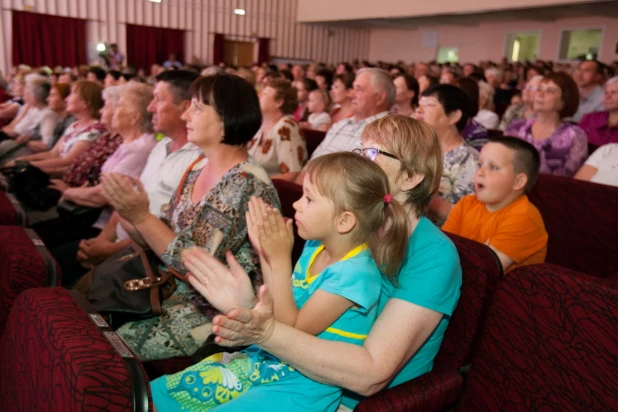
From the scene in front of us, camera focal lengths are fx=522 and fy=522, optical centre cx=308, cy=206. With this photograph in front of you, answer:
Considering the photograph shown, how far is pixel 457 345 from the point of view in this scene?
140 centimetres

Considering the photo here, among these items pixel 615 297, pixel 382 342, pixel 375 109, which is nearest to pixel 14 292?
pixel 382 342

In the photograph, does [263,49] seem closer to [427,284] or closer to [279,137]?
[279,137]

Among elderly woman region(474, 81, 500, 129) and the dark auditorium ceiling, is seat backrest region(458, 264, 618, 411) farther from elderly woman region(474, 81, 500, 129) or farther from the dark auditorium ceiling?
the dark auditorium ceiling

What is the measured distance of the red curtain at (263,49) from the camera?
15930 mm

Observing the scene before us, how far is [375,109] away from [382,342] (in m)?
2.66

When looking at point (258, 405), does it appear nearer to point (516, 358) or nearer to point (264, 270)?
point (264, 270)

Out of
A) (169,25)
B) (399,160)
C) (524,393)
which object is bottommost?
(524,393)

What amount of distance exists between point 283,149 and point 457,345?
2.57 metres

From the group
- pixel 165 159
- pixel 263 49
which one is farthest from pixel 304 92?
pixel 263 49

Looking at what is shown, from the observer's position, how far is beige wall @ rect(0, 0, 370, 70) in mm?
13070

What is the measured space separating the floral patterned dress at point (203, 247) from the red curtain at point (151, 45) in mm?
13351

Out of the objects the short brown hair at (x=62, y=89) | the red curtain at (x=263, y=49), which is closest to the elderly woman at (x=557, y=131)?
the short brown hair at (x=62, y=89)

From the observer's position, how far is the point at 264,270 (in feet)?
4.36

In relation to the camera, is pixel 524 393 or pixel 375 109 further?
pixel 375 109
